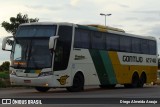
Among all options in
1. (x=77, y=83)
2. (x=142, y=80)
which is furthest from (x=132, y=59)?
(x=77, y=83)

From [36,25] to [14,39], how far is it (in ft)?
4.16

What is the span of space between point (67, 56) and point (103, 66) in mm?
4089

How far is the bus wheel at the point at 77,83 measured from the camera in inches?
1078

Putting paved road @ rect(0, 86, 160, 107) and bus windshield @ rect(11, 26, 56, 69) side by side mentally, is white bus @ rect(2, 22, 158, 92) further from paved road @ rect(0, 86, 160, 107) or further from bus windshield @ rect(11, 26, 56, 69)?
paved road @ rect(0, 86, 160, 107)

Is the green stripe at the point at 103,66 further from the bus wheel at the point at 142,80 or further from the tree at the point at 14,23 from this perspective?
the tree at the point at 14,23

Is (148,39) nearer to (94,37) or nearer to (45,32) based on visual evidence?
Result: (94,37)

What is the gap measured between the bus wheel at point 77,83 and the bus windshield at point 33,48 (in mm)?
2282

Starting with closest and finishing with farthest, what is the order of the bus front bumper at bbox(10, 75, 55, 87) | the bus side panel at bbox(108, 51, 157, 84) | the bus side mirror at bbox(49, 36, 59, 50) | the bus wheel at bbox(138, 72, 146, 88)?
the bus side mirror at bbox(49, 36, 59, 50), the bus front bumper at bbox(10, 75, 55, 87), the bus side panel at bbox(108, 51, 157, 84), the bus wheel at bbox(138, 72, 146, 88)

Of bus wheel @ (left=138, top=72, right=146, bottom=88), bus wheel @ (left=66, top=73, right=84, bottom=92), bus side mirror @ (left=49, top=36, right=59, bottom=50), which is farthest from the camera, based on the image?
bus wheel @ (left=138, top=72, right=146, bottom=88)

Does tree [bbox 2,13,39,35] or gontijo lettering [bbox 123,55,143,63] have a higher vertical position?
tree [bbox 2,13,39,35]

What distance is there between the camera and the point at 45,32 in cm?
2630

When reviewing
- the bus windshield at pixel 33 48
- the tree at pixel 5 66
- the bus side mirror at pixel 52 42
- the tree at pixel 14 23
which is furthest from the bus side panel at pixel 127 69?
the tree at pixel 14 23

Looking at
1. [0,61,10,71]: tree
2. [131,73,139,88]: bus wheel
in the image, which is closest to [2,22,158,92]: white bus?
[131,73,139,88]: bus wheel

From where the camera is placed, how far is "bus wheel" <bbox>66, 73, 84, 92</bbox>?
89.8ft
